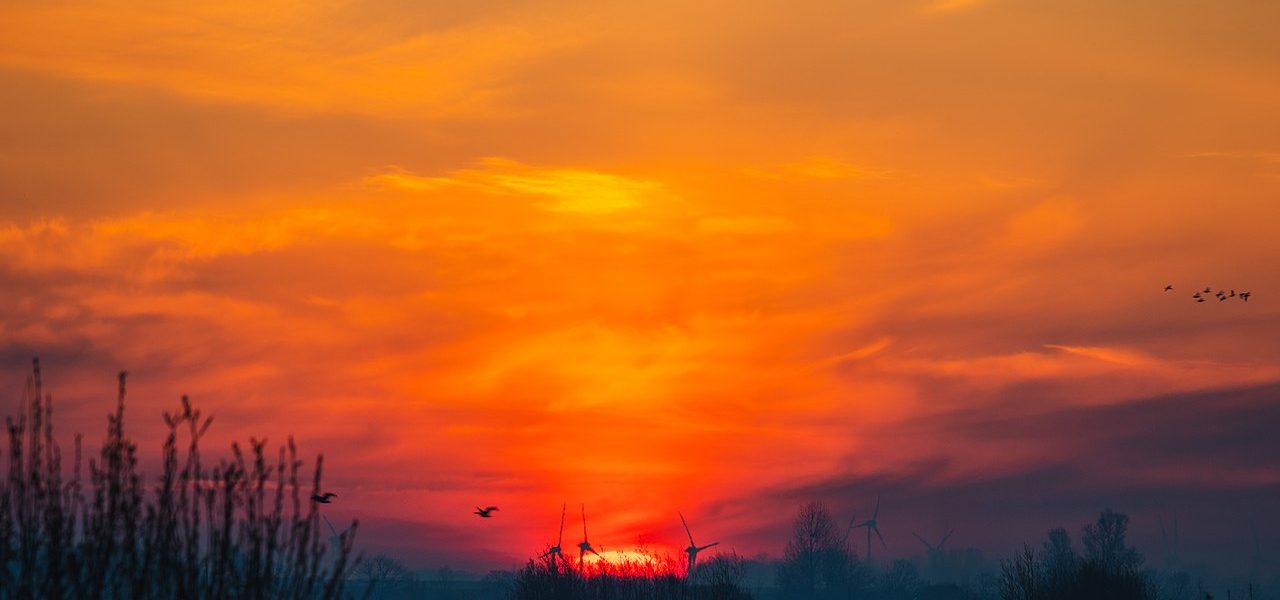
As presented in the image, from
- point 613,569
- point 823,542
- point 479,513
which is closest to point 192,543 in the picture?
point 479,513

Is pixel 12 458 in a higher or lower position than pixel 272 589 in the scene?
higher

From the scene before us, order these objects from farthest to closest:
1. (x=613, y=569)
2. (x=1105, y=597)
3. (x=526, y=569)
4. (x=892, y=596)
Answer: (x=892, y=596) → (x=613, y=569) → (x=526, y=569) → (x=1105, y=597)

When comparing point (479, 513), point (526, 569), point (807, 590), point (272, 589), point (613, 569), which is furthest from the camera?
point (807, 590)

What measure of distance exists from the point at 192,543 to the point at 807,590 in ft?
591

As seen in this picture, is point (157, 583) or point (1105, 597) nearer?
point (157, 583)

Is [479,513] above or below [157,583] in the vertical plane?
above

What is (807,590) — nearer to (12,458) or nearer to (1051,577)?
(1051,577)

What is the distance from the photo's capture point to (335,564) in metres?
Result: 14.1

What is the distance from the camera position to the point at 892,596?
176m

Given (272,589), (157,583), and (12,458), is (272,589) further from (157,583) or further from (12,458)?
(12,458)

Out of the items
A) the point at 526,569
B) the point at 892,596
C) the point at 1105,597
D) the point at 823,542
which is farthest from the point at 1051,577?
the point at 823,542

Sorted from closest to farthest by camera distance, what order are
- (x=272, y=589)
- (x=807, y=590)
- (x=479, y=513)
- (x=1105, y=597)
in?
1. (x=272, y=589)
2. (x=479, y=513)
3. (x=1105, y=597)
4. (x=807, y=590)

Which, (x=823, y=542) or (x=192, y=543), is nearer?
(x=192, y=543)

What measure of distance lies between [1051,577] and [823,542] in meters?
128
